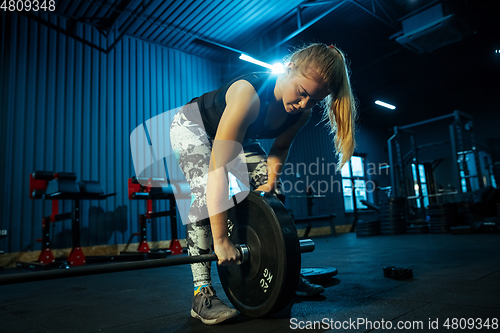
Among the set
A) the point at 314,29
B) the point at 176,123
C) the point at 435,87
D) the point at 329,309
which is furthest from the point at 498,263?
the point at 435,87

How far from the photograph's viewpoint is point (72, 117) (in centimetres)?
457

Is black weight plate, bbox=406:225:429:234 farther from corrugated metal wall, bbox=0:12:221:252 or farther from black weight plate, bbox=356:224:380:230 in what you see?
corrugated metal wall, bbox=0:12:221:252

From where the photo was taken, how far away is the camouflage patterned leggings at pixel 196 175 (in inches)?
47.0

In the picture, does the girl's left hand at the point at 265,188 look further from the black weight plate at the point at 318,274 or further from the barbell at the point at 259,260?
the black weight plate at the point at 318,274

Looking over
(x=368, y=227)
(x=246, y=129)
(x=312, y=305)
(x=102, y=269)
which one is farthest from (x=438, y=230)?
(x=102, y=269)

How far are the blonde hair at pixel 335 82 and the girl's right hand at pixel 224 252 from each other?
54cm

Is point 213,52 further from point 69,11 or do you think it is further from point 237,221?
point 237,221

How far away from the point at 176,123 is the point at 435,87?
8.96m

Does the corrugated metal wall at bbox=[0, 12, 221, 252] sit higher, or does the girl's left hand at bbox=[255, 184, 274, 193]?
the corrugated metal wall at bbox=[0, 12, 221, 252]

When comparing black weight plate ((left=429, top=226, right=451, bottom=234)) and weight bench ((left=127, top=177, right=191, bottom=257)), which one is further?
black weight plate ((left=429, top=226, right=451, bottom=234))

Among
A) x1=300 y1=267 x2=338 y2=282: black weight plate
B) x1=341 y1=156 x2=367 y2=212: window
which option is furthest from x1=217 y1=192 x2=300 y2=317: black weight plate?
x1=341 y1=156 x2=367 y2=212: window

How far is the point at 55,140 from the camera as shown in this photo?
4.38m

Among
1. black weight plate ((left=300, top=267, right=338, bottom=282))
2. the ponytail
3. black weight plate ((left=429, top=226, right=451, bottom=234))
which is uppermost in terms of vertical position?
the ponytail

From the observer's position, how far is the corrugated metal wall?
160 inches
